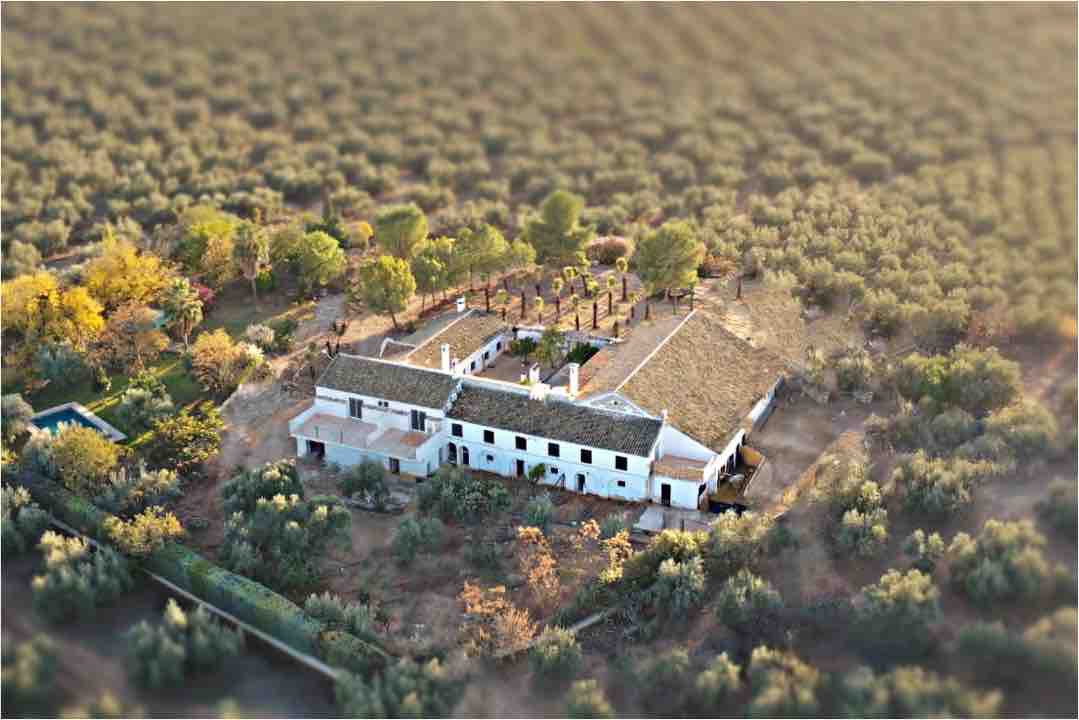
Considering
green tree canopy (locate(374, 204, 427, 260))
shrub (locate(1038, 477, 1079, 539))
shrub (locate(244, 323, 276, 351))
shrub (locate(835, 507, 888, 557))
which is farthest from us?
green tree canopy (locate(374, 204, 427, 260))

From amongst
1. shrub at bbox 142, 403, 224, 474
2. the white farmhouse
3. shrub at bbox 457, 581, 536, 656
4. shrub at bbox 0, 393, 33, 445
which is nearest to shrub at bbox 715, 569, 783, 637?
shrub at bbox 457, 581, 536, 656

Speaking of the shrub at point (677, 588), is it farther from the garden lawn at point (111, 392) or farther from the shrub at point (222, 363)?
the garden lawn at point (111, 392)

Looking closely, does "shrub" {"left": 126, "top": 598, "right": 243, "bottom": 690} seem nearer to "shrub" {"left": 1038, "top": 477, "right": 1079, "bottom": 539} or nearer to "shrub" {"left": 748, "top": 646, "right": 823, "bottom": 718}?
"shrub" {"left": 748, "top": 646, "right": 823, "bottom": 718}

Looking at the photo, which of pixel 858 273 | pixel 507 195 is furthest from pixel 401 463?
pixel 507 195

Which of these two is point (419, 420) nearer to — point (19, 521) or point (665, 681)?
point (19, 521)

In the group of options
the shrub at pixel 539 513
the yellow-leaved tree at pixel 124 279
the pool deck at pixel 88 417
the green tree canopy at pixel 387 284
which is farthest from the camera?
the yellow-leaved tree at pixel 124 279

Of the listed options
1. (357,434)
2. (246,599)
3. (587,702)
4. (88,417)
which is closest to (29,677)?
(246,599)

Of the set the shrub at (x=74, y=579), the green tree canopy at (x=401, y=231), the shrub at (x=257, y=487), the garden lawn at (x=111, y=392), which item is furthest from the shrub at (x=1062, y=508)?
the green tree canopy at (x=401, y=231)
